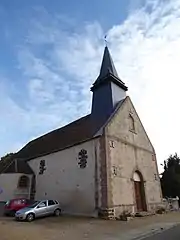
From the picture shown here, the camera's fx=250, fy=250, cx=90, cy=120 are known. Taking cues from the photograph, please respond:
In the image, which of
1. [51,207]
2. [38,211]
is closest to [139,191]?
[51,207]

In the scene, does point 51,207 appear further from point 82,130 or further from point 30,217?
point 82,130

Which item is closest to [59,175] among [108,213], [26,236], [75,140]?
[75,140]

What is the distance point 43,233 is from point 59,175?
9638mm

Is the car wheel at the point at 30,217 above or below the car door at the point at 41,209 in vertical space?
below

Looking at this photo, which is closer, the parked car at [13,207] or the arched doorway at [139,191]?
the parked car at [13,207]

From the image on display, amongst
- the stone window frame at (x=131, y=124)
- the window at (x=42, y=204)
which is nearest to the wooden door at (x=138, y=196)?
the stone window frame at (x=131, y=124)

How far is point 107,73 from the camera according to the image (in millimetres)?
23281

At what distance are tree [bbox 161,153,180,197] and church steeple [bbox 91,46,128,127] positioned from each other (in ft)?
51.8

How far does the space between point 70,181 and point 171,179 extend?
61.3 ft

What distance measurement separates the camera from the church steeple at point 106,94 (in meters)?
21.7

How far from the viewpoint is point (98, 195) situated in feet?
55.8

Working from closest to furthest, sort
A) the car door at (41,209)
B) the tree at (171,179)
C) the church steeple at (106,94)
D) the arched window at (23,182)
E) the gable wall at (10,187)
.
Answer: the car door at (41,209), the church steeple at (106,94), the gable wall at (10,187), the arched window at (23,182), the tree at (171,179)

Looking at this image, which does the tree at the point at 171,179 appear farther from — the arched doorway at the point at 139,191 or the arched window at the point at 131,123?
the arched window at the point at 131,123

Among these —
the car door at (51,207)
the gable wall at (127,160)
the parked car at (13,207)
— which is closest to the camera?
the car door at (51,207)
